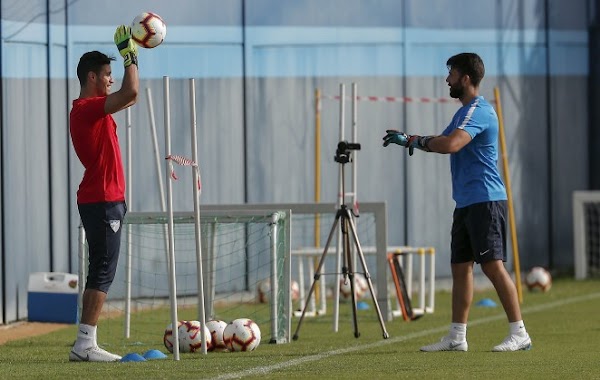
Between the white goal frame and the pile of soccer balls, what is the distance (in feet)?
31.1

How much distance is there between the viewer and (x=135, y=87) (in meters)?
9.62

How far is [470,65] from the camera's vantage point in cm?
1076

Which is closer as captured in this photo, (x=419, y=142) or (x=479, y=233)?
(x=419, y=142)

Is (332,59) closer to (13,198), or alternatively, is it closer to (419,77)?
(419,77)

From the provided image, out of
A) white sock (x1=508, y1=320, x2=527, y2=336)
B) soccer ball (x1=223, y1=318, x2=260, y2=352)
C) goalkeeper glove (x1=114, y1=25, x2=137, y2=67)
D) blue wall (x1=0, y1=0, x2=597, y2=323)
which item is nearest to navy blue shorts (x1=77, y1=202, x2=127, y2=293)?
goalkeeper glove (x1=114, y1=25, x2=137, y2=67)

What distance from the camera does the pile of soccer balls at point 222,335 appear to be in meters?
10.7

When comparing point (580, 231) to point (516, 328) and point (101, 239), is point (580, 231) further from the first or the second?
point (101, 239)

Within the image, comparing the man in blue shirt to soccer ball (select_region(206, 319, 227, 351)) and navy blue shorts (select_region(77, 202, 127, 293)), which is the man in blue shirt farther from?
navy blue shorts (select_region(77, 202, 127, 293))

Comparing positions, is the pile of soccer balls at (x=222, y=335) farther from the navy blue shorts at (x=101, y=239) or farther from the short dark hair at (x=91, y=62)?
the short dark hair at (x=91, y=62)

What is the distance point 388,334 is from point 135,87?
12.5 ft

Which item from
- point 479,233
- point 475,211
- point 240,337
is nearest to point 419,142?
point 475,211

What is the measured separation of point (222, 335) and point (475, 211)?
6.89ft

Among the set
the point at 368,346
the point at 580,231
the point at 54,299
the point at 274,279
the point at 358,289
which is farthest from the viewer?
the point at 580,231

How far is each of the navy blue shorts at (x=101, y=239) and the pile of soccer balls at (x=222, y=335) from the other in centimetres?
95
